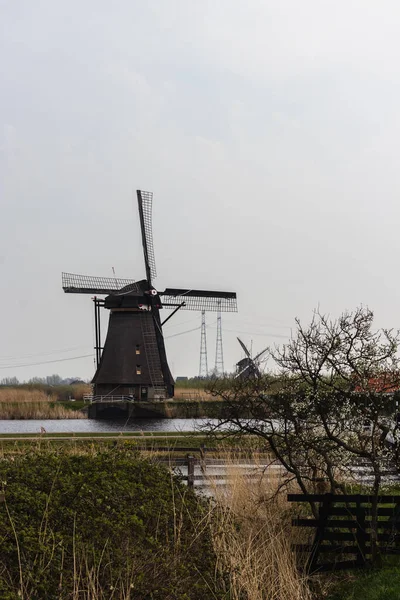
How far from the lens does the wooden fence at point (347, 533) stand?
1100 centimetres

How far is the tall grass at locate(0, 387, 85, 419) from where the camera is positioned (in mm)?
50625

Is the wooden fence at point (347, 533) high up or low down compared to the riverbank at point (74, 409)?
down

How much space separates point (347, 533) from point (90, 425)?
37.5 m

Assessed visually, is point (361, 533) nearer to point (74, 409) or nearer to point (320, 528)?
point (320, 528)

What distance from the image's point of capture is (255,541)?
36.4 feet

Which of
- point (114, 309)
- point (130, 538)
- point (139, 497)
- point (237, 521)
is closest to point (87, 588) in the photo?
point (130, 538)

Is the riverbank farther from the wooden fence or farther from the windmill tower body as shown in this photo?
the wooden fence

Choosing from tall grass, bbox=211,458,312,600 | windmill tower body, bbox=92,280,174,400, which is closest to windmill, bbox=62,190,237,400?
windmill tower body, bbox=92,280,174,400

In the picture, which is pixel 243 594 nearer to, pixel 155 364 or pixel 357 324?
pixel 357 324

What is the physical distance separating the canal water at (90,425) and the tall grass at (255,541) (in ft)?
89.7

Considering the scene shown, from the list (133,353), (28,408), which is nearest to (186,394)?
(133,353)

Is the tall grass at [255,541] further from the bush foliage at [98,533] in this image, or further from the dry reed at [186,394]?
the dry reed at [186,394]

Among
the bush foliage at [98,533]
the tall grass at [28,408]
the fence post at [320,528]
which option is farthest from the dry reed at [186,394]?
the bush foliage at [98,533]

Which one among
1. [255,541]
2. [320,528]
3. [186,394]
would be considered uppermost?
[186,394]
